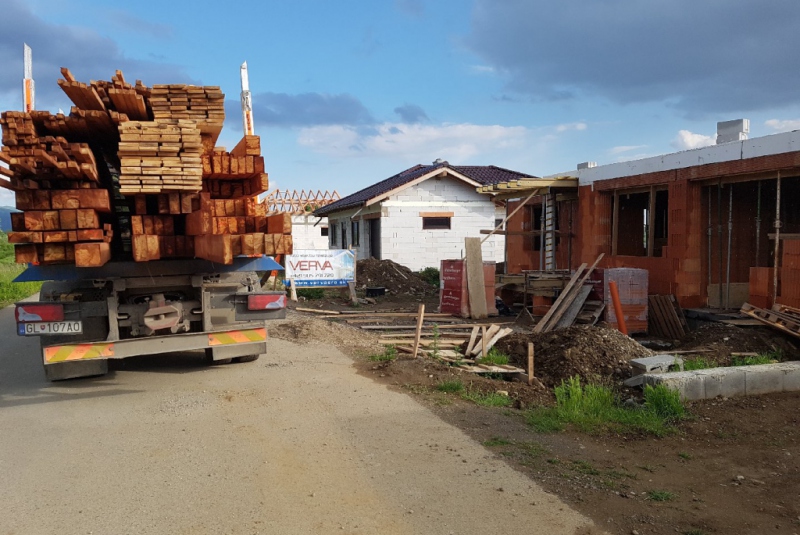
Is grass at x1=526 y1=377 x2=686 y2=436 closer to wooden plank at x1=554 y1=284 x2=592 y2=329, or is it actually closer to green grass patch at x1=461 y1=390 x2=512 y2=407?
green grass patch at x1=461 y1=390 x2=512 y2=407

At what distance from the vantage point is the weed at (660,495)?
167 inches

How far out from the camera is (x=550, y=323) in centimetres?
1253

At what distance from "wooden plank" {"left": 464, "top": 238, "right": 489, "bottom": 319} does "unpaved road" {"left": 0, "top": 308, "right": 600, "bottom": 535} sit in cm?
784

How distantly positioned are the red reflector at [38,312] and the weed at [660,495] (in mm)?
5843

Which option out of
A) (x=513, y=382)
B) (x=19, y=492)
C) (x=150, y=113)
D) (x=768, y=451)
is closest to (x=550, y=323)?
(x=513, y=382)

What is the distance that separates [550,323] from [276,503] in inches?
363

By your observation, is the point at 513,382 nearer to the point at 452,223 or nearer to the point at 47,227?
the point at 47,227

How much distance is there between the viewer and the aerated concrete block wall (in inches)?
961

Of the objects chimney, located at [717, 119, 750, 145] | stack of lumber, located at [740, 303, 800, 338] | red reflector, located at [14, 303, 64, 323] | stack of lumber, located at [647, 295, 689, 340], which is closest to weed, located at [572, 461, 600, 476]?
red reflector, located at [14, 303, 64, 323]

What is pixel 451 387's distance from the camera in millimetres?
7160

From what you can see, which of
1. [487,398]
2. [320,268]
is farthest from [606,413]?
[320,268]

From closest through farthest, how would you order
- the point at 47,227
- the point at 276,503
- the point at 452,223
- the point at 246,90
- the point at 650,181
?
1. the point at 276,503
2. the point at 47,227
3. the point at 246,90
4. the point at 650,181
5. the point at 452,223

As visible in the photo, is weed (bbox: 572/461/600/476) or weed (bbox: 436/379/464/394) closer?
weed (bbox: 572/461/600/476)

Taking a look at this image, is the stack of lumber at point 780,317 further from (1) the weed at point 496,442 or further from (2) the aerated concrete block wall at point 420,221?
(2) the aerated concrete block wall at point 420,221
